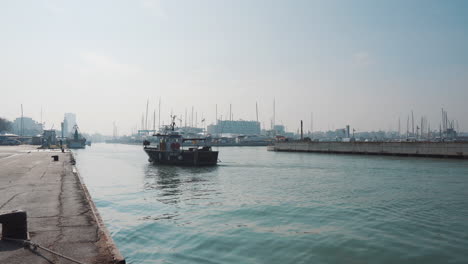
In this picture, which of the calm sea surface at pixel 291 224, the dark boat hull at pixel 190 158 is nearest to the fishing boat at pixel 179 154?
the dark boat hull at pixel 190 158

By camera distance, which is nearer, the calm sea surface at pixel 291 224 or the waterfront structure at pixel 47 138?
the calm sea surface at pixel 291 224

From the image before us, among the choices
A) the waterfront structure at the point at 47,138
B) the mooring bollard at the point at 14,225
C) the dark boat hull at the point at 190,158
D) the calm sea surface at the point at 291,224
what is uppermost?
the waterfront structure at the point at 47,138

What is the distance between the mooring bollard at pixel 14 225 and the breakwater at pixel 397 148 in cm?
6144

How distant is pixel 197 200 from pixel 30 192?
9.35 meters

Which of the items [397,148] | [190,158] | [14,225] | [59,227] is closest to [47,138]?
[190,158]

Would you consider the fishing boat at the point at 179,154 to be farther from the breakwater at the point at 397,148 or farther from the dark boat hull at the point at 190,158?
the breakwater at the point at 397,148

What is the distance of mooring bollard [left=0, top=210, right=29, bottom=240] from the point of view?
7.16 m

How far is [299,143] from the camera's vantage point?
8950cm

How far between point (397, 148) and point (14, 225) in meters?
66.9

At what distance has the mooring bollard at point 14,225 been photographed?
7164 mm

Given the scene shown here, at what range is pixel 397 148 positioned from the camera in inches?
2453

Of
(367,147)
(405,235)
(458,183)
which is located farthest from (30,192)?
(367,147)

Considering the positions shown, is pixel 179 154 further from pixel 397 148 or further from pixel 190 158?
pixel 397 148

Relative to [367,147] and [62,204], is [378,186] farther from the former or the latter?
[367,147]
